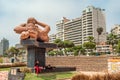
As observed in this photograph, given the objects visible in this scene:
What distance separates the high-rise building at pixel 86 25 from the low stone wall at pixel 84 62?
289 feet

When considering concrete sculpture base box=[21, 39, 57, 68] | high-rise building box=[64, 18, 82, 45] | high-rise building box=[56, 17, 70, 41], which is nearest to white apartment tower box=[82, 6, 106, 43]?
high-rise building box=[64, 18, 82, 45]

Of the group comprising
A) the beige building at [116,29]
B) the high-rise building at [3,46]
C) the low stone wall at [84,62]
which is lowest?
the low stone wall at [84,62]

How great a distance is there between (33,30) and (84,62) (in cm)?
997

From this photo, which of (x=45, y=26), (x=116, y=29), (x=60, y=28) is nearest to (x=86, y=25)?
(x=116, y=29)

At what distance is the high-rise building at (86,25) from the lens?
119 m

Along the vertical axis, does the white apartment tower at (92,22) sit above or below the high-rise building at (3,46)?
above

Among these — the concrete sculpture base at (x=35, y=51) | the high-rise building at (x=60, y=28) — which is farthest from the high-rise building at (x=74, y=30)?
the concrete sculpture base at (x=35, y=51)

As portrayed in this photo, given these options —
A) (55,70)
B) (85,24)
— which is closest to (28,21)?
(55,70)

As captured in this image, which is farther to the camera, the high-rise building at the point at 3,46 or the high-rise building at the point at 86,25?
the high-rise building at the point at 3,46

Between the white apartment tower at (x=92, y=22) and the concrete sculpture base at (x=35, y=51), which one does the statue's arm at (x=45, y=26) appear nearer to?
the concrete sculpture base at (x=35, y=51)

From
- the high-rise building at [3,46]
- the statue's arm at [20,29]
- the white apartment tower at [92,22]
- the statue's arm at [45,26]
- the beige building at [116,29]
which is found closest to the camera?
the statue's arm at [20,29]

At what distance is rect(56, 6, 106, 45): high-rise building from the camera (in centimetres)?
11869

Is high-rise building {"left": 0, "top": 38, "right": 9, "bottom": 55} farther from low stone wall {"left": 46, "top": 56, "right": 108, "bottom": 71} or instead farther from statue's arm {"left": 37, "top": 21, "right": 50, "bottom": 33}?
statue's arm {"left": 37, "top": 21, "right": 50, "bottom": 33}

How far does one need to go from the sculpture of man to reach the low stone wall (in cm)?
802
